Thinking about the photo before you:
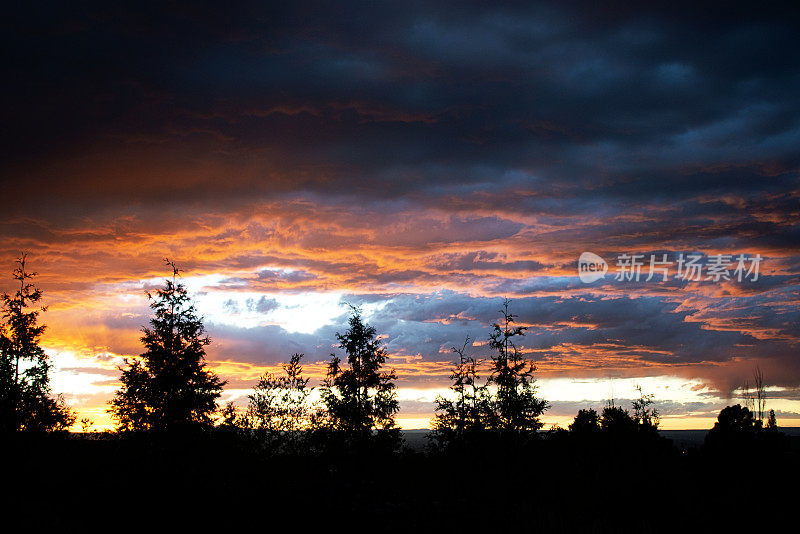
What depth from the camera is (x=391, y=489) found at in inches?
656

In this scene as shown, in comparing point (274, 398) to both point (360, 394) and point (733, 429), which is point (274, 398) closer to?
point (360, 394)

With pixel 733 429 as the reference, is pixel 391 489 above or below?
below

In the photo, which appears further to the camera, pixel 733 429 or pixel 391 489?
pixel 733 429

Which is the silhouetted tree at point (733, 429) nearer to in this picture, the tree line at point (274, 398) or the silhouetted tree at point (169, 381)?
the tree line at point (274, 398)

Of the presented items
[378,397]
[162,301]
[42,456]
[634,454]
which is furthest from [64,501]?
[378,397]

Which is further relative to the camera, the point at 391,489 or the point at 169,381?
the point at 169,381

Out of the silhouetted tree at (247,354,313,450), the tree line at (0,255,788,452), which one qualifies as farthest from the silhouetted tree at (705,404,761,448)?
the silhouetted tree at (247,354,313,450)

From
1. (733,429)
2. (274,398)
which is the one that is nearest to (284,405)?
(274,398)

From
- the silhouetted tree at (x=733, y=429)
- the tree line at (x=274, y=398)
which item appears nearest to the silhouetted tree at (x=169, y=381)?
the tree line at (x=274, y=398)

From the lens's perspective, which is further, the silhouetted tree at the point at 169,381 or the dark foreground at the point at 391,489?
the silhouetted tree at the point at 169,381

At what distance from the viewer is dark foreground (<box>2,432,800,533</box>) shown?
12203 millimetres

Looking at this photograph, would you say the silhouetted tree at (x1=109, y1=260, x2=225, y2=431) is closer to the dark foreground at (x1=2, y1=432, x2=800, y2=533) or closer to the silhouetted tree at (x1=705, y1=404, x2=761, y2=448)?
the dark foreground at (x1=2, y1=432, x2=800, y2=533)

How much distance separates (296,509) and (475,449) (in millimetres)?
10575

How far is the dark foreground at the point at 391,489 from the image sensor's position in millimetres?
12203
